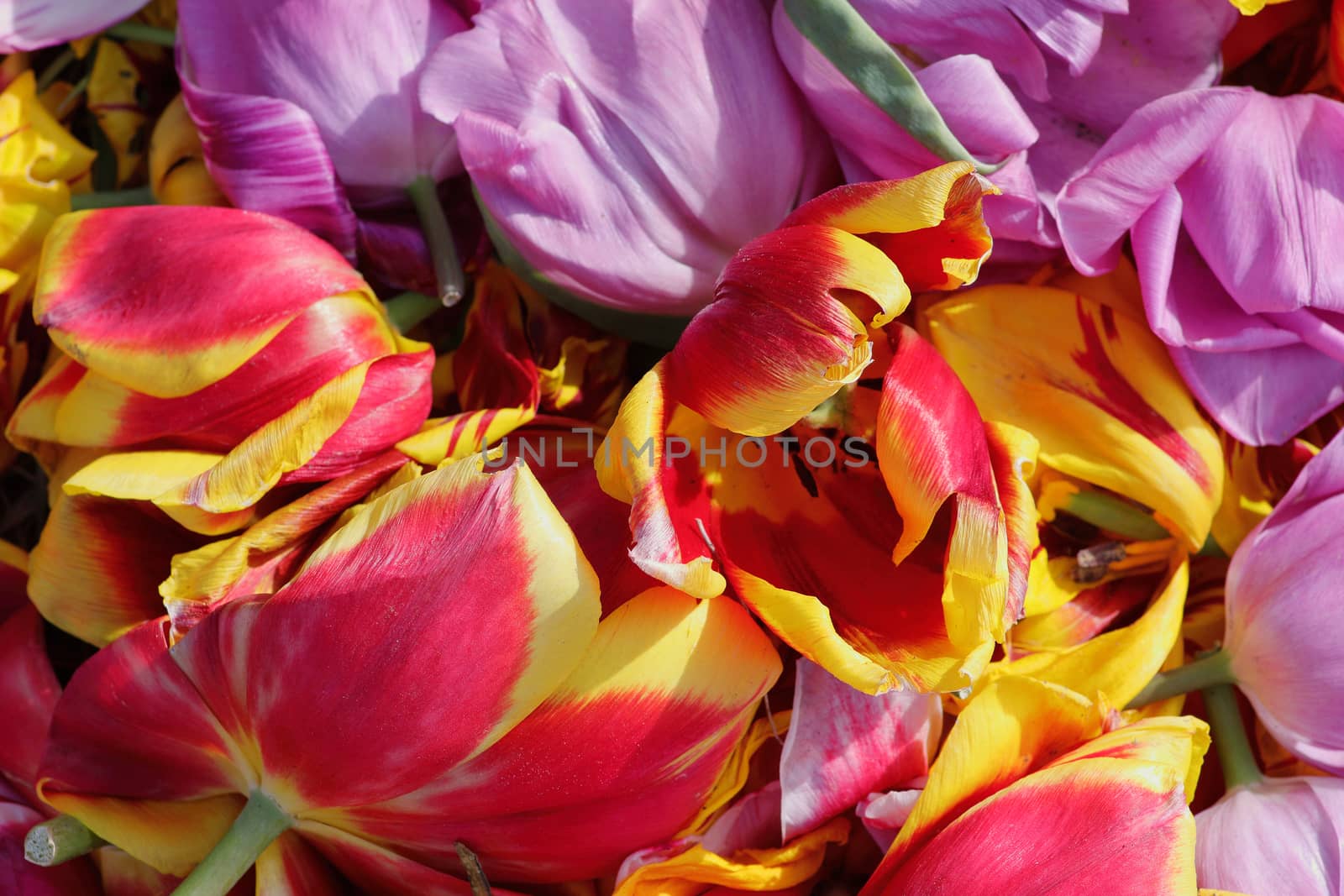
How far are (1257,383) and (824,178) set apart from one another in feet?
0.54

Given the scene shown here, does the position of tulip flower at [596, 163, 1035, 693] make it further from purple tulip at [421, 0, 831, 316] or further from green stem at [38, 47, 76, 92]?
green stem at [38, 47, 76, 92]

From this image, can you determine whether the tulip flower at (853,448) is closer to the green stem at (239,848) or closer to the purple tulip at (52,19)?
the green stem at (239,848)

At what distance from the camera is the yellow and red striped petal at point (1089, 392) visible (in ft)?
1.36

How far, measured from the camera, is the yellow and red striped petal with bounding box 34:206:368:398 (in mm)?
378

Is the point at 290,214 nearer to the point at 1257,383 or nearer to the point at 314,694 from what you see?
the point at 314,694

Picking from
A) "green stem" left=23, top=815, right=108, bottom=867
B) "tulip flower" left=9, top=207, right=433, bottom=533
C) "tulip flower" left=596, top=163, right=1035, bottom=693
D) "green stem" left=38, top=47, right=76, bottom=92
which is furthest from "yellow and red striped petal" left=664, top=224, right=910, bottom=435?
"green stem" left=38, top=47, right=76, bottom=92

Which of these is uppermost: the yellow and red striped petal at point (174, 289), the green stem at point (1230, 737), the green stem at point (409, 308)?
the yellow and red striped petal at point (174, 289)

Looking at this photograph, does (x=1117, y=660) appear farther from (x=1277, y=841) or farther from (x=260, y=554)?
(x=260, y=554)

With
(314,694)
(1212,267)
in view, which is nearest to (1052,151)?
(1212,267)

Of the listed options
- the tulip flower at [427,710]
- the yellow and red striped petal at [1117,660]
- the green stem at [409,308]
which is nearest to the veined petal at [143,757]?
the tulip flower at [427,710]

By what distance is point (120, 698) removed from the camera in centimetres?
37

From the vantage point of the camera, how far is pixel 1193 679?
42cm

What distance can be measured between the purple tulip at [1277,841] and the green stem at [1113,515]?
92 mm

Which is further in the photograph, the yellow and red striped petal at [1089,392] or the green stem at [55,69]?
the green stem at [55,69]
